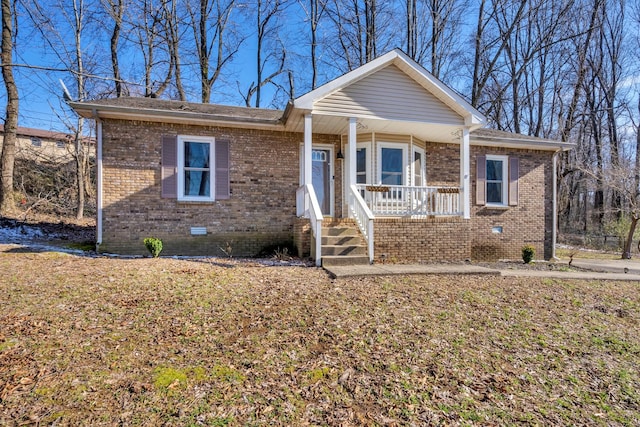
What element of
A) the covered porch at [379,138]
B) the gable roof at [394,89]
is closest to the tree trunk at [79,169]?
the covered porch at [379,138]

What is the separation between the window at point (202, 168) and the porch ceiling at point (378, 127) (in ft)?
6.54

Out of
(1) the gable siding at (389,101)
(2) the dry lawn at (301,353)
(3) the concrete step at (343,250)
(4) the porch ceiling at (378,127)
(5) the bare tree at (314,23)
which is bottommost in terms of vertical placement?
(2) the dry lawn at (301,353)

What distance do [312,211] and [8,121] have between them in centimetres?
1286

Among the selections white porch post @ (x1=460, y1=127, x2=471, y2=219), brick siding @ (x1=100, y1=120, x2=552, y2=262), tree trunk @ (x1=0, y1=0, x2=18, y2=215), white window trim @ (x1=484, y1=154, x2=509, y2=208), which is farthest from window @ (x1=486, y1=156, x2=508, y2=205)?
tree trunk @ (x1=0, y1=0, x2=18, y2=215)

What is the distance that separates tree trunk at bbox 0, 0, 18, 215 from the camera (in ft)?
40.0

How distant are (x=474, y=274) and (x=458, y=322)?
2.77 metres

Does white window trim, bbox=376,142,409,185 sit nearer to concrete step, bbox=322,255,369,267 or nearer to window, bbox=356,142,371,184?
window, bbox=356,142,371,184

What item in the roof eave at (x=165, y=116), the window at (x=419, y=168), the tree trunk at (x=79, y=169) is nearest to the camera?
the roof eave at (x=165, y=116)

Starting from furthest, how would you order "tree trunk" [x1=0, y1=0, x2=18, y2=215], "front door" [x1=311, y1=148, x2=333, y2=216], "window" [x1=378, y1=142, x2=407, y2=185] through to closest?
"tree trunk" [x1=0, y1=0, x2=18, y2=215] < "front door" [x1=311, y1=148, x2=333, y2=216] < "window" [x1=378, y1=142, x2=407, y2=185]

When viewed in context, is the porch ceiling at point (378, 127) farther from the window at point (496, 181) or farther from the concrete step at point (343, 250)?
the concrete step at point (343, 250)

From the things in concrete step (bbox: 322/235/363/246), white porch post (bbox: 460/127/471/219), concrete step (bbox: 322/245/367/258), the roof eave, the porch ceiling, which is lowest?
concrete step (bbox: 322/245/367/258)

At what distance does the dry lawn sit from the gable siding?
14.3ft

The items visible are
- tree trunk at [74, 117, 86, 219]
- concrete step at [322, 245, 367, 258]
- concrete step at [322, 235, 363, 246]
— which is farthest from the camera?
tree trunk at [74, 117, 86, 219]

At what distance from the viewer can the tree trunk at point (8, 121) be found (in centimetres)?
1220
